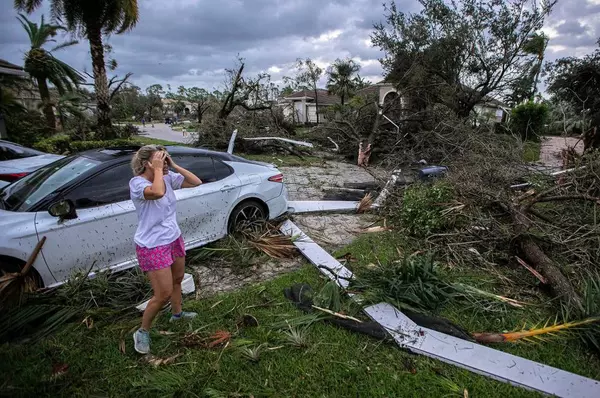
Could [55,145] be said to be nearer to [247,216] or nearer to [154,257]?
[247,216]

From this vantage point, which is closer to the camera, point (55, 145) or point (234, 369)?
point (234, 369)

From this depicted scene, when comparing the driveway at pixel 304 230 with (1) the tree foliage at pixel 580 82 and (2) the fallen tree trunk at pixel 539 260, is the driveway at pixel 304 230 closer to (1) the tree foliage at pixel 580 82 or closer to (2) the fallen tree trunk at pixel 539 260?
(2) the fallen tree trunk at pixel 539 260

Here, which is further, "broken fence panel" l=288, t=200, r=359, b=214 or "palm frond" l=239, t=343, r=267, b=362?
"broken fence panel" l=288, t=200, r=359, b=214

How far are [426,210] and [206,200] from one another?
10.7 feet

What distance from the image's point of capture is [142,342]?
2645 mm

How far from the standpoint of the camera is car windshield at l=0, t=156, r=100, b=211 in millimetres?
3340

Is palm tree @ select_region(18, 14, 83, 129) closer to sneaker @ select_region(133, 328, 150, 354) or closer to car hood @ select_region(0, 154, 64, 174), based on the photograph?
car hood @ select_region(0, 154, 64, 174)

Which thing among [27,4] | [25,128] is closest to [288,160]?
[25,128]

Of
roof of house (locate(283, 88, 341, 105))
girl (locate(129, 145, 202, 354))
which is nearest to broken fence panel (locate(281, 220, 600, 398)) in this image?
girl (locate(129, 145, 202, 354))

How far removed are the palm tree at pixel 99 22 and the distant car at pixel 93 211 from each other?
11709 mm

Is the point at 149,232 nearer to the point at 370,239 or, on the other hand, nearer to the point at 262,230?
the point at 262,230

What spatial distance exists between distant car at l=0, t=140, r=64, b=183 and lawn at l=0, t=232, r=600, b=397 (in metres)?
4.13

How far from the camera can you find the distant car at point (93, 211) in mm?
3082

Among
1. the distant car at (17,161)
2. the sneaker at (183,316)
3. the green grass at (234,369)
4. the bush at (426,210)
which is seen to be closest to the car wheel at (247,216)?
the sneaker at (183,316)
